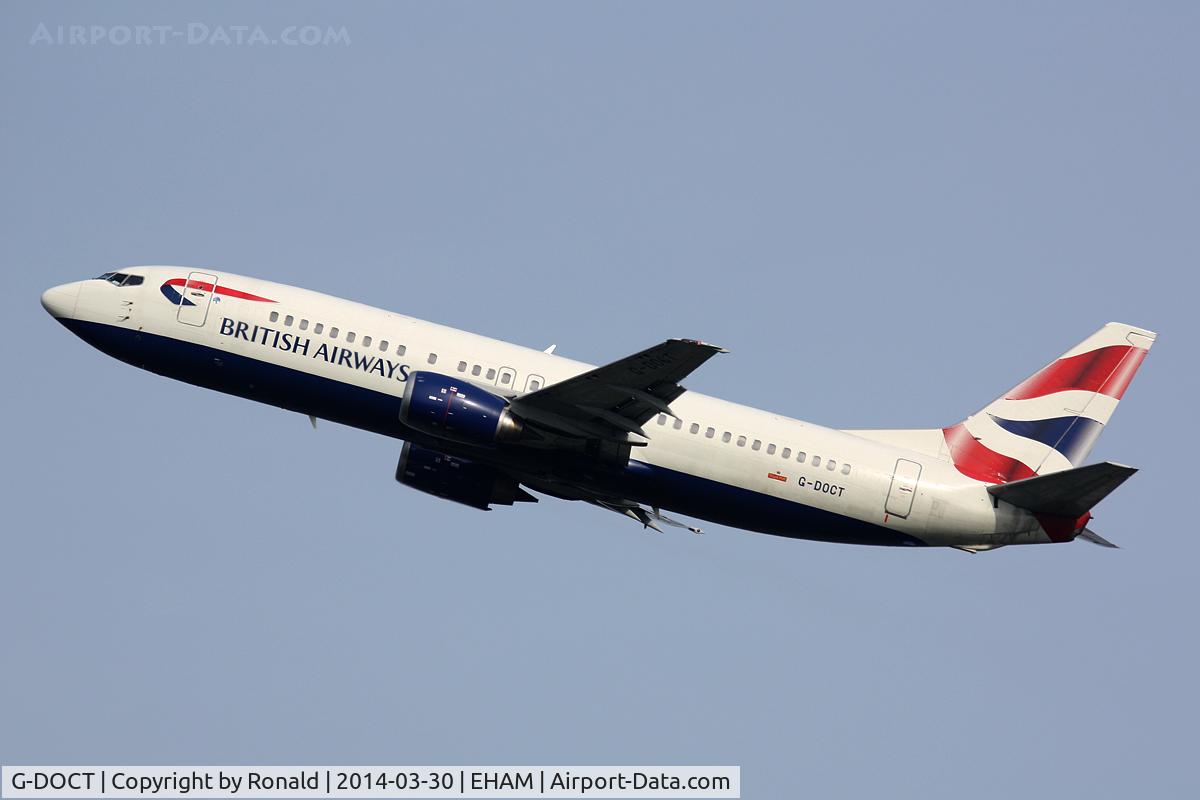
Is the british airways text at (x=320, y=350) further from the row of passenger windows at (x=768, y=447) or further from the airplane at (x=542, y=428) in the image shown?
the row of passenger windows at (x=768, y=447)

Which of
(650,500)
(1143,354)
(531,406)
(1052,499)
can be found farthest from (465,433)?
(1143,354)

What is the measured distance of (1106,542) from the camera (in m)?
49.6

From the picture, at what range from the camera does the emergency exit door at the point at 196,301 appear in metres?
50.2

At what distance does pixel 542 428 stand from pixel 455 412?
8.83 ft

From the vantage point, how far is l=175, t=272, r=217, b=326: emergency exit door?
165 ft

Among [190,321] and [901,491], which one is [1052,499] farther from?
[190,321]

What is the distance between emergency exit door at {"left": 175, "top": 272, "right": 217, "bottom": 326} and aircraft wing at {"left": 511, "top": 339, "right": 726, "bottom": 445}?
1072 cm

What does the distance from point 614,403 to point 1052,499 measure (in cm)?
1385

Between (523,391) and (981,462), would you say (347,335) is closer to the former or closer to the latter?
(523,391)

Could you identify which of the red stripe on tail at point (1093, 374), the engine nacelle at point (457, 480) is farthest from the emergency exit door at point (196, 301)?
the red stripe on tail at point (1093, 374)

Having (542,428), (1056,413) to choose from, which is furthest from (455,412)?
(1056,413)

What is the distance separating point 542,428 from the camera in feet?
156

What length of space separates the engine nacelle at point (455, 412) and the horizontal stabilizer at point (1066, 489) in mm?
15553

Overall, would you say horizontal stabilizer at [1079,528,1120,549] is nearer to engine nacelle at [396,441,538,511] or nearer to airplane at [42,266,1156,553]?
airplane at [42,266,1156,553]
